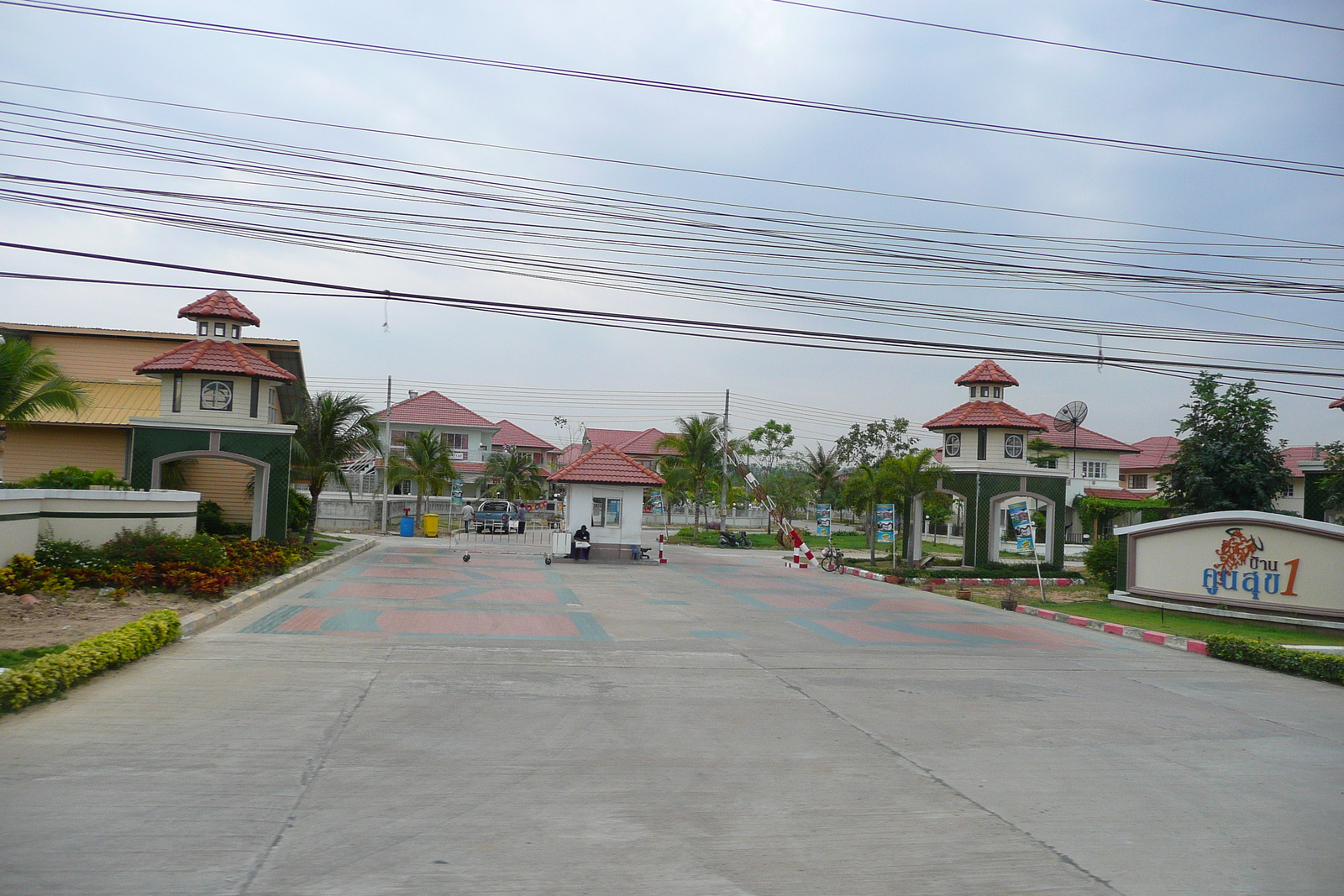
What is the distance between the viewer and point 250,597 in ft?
52.6

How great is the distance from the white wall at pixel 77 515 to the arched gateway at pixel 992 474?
22.4 meters

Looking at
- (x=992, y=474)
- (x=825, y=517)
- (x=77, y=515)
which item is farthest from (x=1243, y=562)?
(x=77, y=515)

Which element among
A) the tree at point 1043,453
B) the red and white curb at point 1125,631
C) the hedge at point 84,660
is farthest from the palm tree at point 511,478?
the hedge at point 84,660

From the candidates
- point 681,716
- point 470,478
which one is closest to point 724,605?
point 681,716

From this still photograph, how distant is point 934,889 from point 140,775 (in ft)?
17.5

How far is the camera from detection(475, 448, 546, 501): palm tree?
59344 mm

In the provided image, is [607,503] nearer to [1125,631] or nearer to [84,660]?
[1125,631]

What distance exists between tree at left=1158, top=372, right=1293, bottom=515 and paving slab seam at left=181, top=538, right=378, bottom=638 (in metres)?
22.5

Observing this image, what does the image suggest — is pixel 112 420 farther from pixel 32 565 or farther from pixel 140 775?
pixel 140 775

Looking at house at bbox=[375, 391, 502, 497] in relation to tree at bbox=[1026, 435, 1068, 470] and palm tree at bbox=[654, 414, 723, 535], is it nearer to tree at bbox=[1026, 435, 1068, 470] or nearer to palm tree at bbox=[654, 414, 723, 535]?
palm tree at bbox=[654, 414, 723, 535]

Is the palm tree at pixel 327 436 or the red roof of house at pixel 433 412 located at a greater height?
the red roof of house at pixel 433 412

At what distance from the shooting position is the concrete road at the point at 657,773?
509 cm

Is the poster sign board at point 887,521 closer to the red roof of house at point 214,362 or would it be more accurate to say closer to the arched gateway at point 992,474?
the arched gateway at point 992,474

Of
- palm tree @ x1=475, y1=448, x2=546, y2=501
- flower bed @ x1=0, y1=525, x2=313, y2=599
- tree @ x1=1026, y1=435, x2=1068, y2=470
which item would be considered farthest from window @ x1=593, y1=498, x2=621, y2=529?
palm tree @ x1=475, y1=448, x2=546, y2=501
